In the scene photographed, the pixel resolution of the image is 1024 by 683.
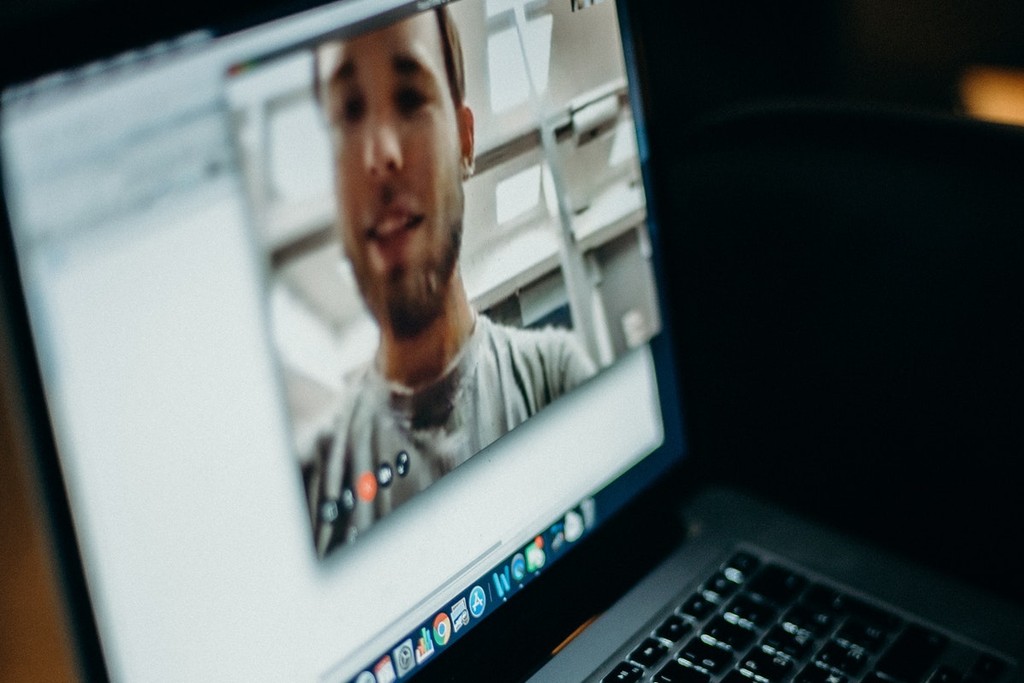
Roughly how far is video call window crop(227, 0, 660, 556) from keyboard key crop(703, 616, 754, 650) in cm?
15

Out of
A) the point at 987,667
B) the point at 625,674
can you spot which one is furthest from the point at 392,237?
the point at 987,667

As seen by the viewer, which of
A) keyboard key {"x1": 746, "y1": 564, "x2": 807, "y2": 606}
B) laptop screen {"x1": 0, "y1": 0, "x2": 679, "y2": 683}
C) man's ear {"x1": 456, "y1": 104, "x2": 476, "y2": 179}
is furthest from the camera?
keyboard key {"x1": 746, "y1": 564, "x2": 807, "y2": 606}

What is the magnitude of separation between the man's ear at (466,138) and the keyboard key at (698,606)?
26 cm

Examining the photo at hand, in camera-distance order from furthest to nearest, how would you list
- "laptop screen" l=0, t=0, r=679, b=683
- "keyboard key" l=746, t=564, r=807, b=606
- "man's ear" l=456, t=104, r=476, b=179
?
"keyboard key" l=746, t=564, r=807, b=606 → "man's ear" l=456, t=104, r=476, b=179 → "laptop screen" l=0, t=0, r=679, b=683

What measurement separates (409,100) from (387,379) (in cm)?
12

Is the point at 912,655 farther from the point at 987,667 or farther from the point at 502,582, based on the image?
the point at 502,582

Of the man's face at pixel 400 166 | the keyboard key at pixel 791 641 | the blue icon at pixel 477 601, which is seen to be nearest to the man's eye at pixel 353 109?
the man's face at pixel 400 166

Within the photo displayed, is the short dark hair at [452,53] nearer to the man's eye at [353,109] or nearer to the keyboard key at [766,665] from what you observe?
the man's eye at [353,109]

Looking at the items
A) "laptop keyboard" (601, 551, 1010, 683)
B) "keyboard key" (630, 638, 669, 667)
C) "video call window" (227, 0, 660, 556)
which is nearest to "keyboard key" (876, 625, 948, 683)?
"laptop keyboard" (601, 551, 1010, 683)

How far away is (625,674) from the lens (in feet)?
1.79

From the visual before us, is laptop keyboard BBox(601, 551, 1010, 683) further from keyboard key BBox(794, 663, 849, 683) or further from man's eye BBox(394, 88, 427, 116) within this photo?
man's eye BBox(394, 88, 427, 116)

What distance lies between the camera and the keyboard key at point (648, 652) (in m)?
0.55

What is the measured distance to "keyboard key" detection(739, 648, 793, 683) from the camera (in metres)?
0.54

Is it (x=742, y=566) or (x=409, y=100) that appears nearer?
(x=409, y=100)
